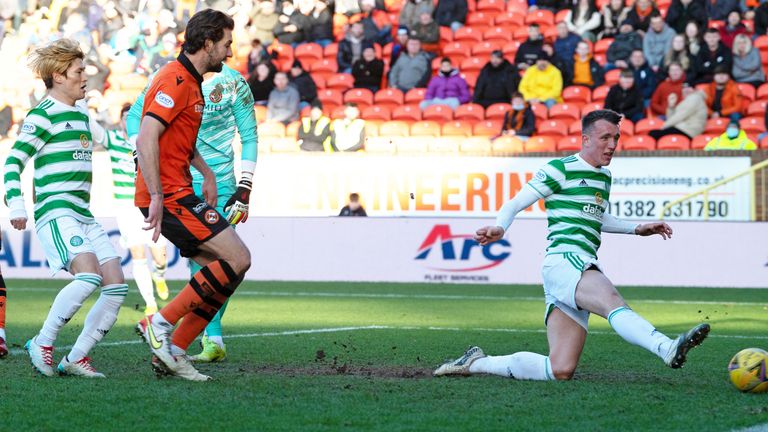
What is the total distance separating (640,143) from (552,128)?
5.41 ft

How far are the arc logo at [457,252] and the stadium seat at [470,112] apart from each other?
4.53 metres

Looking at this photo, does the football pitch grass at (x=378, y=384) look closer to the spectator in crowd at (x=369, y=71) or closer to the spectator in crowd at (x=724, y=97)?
the spectator in crowd at (x=724, y=97)

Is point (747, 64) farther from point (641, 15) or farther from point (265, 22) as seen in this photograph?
point (265, 22)

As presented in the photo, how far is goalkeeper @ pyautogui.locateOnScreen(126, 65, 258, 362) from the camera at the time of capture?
7844mm

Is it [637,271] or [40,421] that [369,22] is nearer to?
[637,271]

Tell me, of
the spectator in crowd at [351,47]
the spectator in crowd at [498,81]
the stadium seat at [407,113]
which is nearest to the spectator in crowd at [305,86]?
the spectator in crowd at [351,47]

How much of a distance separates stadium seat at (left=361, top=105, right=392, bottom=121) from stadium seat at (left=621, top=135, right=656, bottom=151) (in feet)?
14.6

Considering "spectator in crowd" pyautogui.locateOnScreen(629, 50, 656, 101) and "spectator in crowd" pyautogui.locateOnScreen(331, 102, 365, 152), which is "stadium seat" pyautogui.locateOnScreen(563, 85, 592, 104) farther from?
"spectator in crowd" pyautogui.locateOnScreen(331, 102, 365, 152)

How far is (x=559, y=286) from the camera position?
6.84m

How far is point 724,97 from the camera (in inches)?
794

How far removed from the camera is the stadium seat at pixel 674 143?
19266mm

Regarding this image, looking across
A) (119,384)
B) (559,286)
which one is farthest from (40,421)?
(559,286)

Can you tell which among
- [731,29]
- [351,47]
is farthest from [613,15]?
[351,47]

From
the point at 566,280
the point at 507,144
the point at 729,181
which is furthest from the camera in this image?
the point at 507,144
